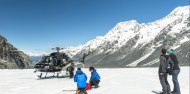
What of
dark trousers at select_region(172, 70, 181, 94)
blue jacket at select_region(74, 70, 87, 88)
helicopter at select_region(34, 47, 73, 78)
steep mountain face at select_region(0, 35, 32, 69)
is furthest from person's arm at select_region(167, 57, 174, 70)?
steep mountain face at select_region(0, 35, 32, 69)

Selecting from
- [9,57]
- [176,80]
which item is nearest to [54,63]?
[176,80]

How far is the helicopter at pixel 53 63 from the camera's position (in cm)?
2883

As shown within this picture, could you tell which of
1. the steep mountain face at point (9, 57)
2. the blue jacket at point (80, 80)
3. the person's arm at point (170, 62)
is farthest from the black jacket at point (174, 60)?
the steep mountain face at point (9, 57)

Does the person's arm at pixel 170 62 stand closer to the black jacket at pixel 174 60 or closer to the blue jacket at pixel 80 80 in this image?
the black jacket at pixel 174 60

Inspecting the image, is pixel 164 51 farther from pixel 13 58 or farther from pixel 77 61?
pixel 13 58

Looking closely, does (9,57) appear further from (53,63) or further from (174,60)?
(174,60)

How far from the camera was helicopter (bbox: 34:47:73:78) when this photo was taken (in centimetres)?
2883

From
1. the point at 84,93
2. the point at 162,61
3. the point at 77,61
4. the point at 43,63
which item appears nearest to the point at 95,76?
the point at 84,93

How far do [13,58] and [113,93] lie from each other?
158m

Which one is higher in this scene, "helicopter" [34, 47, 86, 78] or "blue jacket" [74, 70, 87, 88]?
"helicopter" [34, 47, 86, 78]

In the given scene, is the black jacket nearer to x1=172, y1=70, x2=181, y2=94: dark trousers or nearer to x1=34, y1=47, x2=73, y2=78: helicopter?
x1=172, y1=70, x2=181, y2=94: dark trousers

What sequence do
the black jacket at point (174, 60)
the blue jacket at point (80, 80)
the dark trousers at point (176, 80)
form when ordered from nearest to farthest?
the black jacket at point (174, 60)
the dark trousers at point (176, 80)
the blue jacket at point (80, 80)

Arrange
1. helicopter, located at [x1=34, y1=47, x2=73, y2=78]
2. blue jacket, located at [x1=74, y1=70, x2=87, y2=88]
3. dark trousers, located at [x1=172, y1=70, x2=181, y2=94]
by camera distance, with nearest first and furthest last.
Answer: dark trousers, located at [x1=172, y1=70, x2=181, y2=94], blue jacket, located at [x1=74, y1=70, x2=87, y2=88], helicopter, located at [x1=34, y1=47, x2=73, y2=78]

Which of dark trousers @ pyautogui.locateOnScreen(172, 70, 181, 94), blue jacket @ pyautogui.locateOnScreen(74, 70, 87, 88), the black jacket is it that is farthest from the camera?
blue jacket @ pyautogui.locateOnScreen(74, 70, 87, 88)
